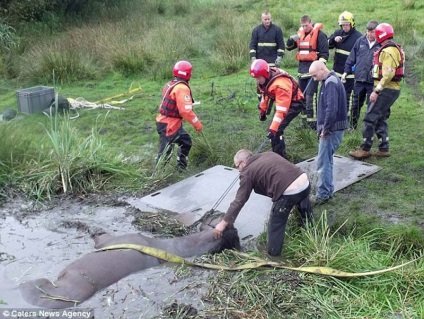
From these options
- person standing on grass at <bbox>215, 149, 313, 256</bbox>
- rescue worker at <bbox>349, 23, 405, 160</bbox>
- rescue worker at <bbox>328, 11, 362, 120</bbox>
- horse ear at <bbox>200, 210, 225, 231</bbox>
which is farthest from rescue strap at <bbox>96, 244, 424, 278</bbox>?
rescue worker at <bbox>328, 11, 362, 120</bbox>

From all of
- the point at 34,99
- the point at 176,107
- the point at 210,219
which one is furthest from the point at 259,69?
the point at 34,99

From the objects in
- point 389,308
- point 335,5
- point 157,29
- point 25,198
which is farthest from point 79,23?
point 389,308

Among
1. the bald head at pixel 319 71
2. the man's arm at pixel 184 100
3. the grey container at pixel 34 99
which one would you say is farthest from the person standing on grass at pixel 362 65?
the grey container at pixel 34 99

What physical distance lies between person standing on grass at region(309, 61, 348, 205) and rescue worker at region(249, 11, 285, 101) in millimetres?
4134

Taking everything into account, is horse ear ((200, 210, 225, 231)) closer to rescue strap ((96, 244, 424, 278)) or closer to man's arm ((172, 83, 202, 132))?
rescue strap ((96, 244, 424, 278))

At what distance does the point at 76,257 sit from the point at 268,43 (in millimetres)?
6591

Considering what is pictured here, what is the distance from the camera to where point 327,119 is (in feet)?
22.5

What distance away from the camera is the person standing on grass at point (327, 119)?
688cm

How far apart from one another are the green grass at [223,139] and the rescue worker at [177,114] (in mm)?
315

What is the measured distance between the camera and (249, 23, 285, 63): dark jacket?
11.2m

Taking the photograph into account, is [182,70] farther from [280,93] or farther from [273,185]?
[273,185]

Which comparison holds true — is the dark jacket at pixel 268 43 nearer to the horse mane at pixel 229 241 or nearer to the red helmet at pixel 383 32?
the red helmet at pixel 383 32

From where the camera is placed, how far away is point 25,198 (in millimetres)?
7629

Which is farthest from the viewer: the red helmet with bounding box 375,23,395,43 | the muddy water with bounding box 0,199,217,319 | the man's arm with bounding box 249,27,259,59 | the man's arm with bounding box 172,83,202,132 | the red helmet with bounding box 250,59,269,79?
the man's arm with bounding box 249,27,259,59
